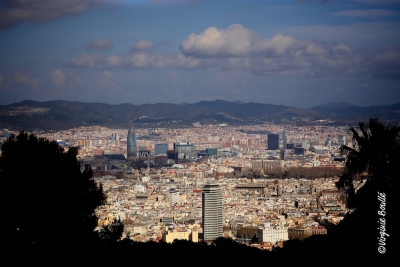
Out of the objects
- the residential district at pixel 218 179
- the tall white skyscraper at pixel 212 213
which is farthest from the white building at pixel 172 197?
the tall white skyscraper at pixel 212 213

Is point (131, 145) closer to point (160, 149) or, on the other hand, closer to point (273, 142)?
point (160, 149)

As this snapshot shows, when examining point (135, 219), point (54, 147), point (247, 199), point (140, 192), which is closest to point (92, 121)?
point (140, 192)

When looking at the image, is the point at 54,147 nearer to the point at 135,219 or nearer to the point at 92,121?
the point at 135,219

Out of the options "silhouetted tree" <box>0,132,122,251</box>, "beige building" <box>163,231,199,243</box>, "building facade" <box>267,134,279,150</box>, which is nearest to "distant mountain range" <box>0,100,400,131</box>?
"building facade" <box>267,134,279,150</box>

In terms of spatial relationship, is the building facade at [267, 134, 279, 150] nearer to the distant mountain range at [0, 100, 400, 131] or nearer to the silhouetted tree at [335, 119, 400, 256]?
the distant mountain range at [0, 100, 400, 131]

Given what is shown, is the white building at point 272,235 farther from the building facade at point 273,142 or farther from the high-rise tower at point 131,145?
the building facade at point 273,142
